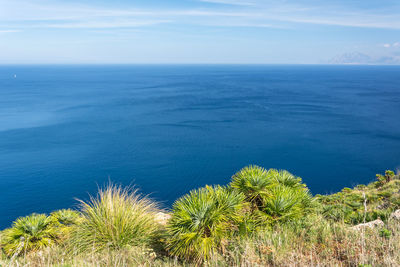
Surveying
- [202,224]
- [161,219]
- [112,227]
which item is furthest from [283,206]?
[112,227]

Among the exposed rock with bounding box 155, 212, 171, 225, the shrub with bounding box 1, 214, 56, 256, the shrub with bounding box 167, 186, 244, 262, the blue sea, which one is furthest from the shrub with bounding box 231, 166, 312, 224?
the blue sea

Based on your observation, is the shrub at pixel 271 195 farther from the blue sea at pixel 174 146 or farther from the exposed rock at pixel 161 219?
the blue sea at pixel 174 146

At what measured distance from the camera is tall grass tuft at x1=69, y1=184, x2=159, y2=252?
5.47 m

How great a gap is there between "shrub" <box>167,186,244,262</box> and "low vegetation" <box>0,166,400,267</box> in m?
0.02

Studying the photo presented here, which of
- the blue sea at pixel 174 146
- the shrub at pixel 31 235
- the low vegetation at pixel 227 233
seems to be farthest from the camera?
the blue sea at pixel 174 146

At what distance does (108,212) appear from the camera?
5789 millimetres

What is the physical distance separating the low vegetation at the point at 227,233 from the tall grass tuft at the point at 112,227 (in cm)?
2

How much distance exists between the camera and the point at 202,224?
4969mm

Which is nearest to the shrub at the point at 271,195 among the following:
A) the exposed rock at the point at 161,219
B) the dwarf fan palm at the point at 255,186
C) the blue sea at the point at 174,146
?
the dwarf fan palm at the point at 255,186

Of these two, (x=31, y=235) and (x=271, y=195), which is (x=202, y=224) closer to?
(x=271, y=195)

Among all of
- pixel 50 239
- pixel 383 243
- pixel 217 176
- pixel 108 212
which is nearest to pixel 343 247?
pixel 383 243

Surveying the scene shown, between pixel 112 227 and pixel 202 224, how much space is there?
73.4 inches

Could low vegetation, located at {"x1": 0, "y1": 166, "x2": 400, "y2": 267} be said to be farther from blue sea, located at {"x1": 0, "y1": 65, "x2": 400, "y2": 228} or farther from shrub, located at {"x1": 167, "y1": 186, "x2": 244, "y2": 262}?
blue sea, located at {"x1": 0, "y1": 65, "x2": 400, "y2": 228}

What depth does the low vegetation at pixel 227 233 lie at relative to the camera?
4.32m
